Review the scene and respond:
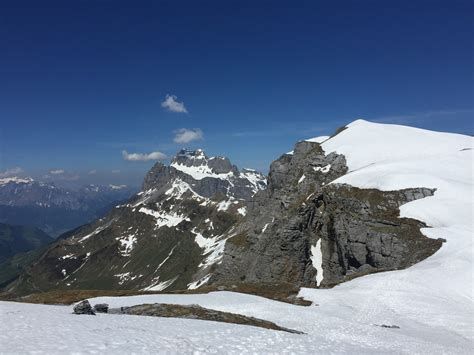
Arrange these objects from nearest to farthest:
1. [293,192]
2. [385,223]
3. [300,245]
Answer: [385,223], [300,245], [293,192]

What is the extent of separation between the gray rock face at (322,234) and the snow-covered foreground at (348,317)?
3849 millimetres

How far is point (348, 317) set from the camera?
3309cm

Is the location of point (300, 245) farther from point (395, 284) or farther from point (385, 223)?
point (395, 284)

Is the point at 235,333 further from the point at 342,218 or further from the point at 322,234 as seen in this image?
the point at 322,234

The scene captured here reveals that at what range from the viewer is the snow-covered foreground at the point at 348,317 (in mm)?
18438

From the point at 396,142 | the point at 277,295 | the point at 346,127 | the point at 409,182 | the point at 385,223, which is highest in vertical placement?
the point at 346,127

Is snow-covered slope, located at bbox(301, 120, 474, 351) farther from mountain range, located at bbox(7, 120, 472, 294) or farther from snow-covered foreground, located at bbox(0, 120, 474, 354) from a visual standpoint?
mountain range, located at bbox(7, 120, 472, 294)

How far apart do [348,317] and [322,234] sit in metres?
57.7

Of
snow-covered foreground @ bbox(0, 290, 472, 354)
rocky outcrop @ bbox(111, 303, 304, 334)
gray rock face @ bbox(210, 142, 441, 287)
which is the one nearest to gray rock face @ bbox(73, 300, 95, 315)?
snow-covered foreground @ bbox(0, 290, 472, 354)

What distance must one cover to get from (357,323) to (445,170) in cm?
5948

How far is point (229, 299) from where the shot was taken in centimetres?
4019

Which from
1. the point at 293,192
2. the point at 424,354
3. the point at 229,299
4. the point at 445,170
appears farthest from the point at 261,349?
the point at 293,192

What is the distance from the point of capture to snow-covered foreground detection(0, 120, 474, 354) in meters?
18.4

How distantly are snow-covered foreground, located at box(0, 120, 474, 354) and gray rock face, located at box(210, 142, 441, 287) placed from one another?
3.85 metres
